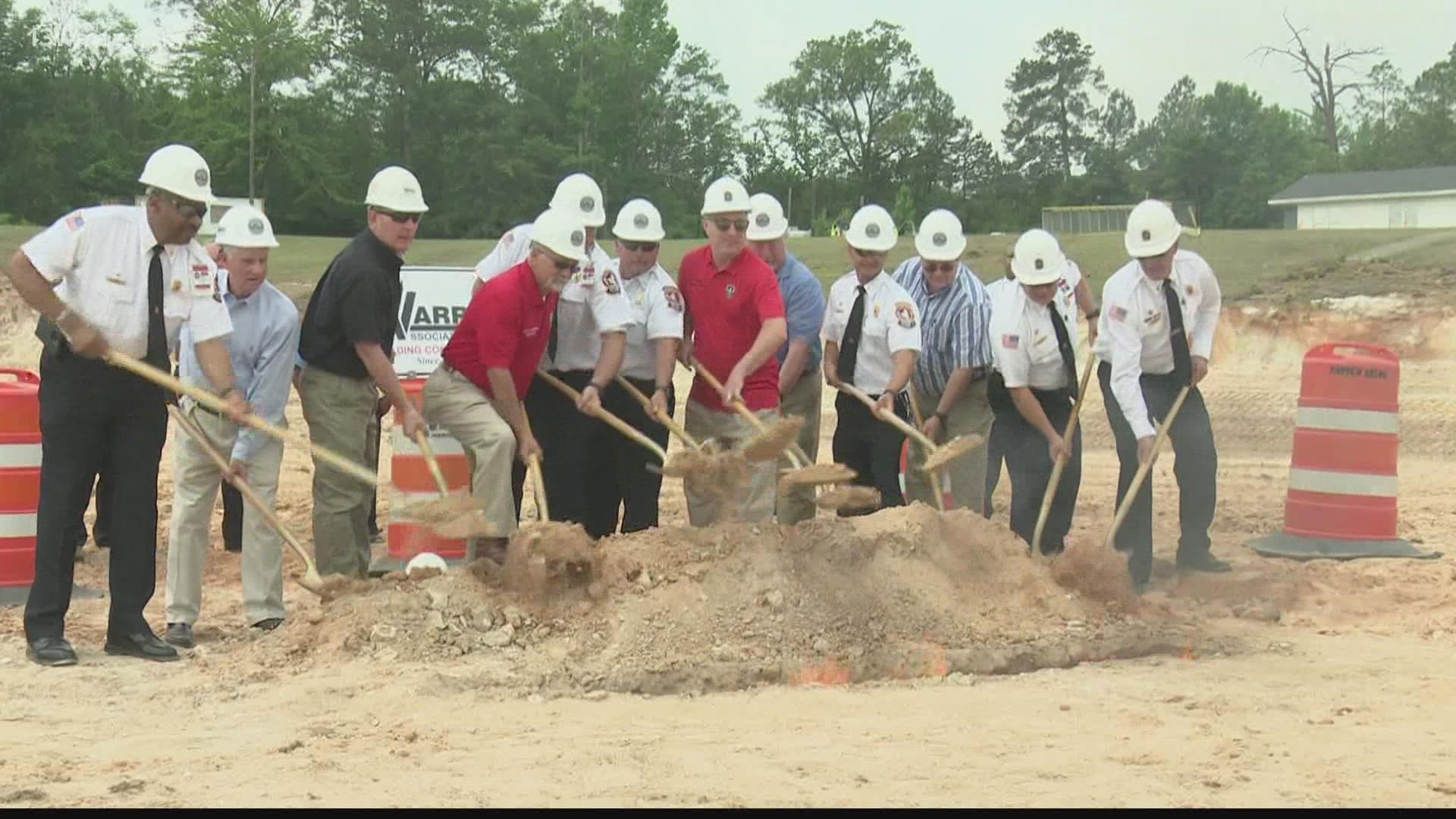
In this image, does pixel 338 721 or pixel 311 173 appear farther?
pixel 311 173

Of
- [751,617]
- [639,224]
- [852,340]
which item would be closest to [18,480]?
[639,224]

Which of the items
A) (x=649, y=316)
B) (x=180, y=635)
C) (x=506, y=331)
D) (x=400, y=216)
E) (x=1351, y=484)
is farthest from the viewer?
(x=1351, y=484)

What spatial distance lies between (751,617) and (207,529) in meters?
2.80

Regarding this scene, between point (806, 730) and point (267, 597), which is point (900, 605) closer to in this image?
point (806, 730)

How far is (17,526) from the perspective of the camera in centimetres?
892

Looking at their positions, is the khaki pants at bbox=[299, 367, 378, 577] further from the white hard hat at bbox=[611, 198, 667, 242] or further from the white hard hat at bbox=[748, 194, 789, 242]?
the white hard hat at bbox=[748, 194, 789, 242]

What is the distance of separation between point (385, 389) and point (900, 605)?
261 centimetres

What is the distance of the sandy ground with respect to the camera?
5418mm

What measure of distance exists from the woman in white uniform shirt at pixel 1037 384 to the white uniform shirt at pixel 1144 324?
0.86 feet

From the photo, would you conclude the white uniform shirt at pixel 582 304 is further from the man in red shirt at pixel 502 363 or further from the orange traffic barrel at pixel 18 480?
the orange traffic barrel at pixel 18 480

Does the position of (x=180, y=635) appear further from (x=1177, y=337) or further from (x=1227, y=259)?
(x=1227, y=259)

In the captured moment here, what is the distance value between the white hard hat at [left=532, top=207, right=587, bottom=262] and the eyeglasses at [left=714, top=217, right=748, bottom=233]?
37.0 inches
